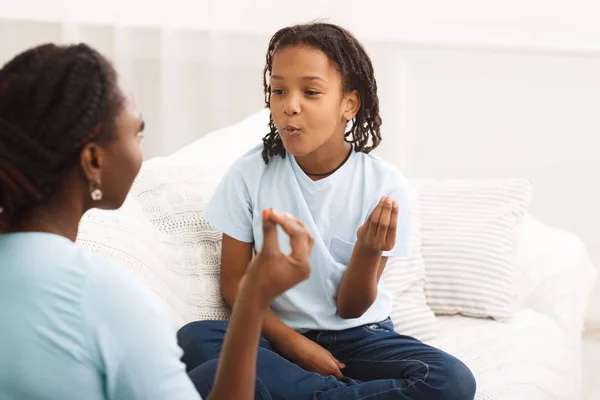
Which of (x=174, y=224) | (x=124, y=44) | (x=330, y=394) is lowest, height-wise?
(x=330, y=394)

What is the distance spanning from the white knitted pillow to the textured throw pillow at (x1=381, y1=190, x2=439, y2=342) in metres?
0.43

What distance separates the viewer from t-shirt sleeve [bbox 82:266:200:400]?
3.30ft

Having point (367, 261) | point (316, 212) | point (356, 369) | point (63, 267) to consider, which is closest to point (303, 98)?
point (316, 212)

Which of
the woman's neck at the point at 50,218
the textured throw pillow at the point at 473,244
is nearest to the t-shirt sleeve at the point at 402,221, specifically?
the textured throw pillow at the point at 473,244

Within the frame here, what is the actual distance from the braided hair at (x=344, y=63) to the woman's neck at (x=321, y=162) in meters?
0.06

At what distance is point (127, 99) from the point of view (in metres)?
1.09

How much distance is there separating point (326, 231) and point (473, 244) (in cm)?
60

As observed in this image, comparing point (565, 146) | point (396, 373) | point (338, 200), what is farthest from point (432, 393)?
point (565, 146)

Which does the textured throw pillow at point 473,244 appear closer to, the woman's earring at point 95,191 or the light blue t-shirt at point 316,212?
the light blue t-shirt at point 316,212

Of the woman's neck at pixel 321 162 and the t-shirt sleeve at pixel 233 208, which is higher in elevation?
the woman's neck at pixel 321 162

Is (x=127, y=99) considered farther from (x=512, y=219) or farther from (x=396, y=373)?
Result: (x=512, y=219)

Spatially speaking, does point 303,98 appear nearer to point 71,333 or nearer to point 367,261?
point 367,261

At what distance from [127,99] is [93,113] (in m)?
0.06

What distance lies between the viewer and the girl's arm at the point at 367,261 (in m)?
1.62
